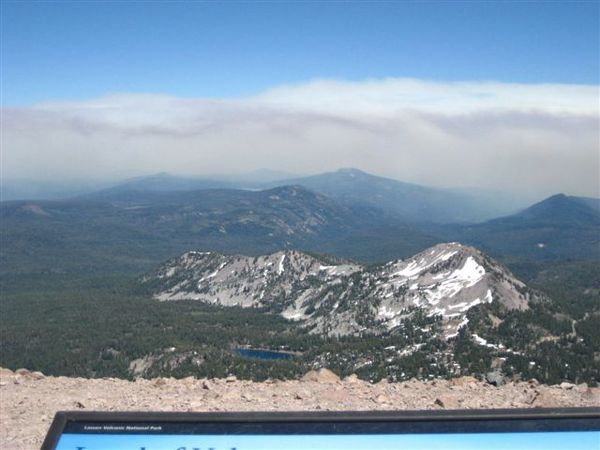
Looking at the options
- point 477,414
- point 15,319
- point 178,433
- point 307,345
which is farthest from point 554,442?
point 15,319

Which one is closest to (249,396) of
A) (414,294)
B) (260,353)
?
(260,353)

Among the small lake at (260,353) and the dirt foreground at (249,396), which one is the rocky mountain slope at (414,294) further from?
the dirt foreground at (249,396)

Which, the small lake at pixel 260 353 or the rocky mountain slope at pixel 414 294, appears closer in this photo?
the small lake at pixel 260 353

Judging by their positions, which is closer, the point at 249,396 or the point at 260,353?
the point at 249,396

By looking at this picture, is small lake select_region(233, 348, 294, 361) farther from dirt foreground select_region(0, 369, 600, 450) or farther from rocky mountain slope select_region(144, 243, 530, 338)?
dirt foreground select_region(0, 369, 600, 450)

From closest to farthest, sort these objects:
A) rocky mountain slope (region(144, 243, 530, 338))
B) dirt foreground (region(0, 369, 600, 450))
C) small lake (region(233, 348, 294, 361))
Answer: dirt foreground (region(0, 369, 600, 450))
small lake (region(233, 348, 294, 361))
rocky mountain slope (region(144, 243, 530, 338))

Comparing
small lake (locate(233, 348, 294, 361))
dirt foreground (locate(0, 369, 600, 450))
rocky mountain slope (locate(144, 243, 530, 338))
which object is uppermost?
dirt foreground (locate(0, 369, 600, 450))

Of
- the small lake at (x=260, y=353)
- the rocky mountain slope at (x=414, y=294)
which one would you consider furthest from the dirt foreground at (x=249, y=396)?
the small lake at (x=260, y=353)

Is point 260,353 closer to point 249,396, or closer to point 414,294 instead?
point 414,294

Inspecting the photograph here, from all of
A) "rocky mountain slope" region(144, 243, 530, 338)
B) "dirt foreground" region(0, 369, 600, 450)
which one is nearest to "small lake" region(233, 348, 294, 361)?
"rocky mountain slope" region(144, 243, 530, 338)
